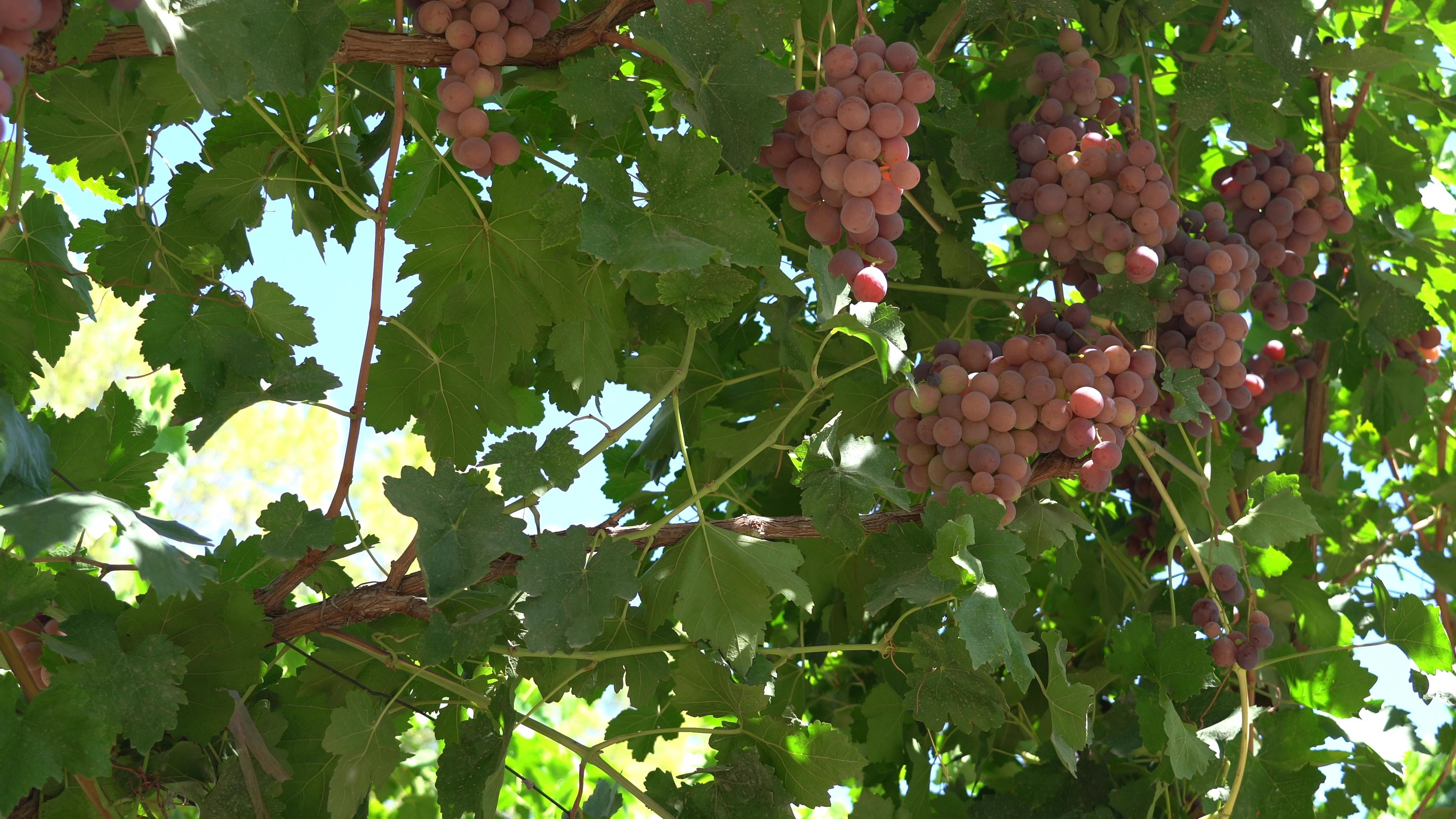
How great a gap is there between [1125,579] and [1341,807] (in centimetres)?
47

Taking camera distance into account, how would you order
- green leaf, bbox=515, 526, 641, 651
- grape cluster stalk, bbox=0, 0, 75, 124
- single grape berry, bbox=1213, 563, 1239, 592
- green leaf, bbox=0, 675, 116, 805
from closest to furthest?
grape cluster stalk, bbox=0, 0, 75, 124 < green leaf, bbox=0, 675, 116, 805 < green leaf, bbox=515, 526, 641, 651 < single grape berry, bbox=1213, 563, 1239, 592

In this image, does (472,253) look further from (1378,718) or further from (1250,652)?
(1378,718)

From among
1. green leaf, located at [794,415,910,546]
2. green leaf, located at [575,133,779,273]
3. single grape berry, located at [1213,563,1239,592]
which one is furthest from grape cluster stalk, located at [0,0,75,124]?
single grape berry, located at [1213,563,1239,592]

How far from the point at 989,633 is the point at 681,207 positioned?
522mm

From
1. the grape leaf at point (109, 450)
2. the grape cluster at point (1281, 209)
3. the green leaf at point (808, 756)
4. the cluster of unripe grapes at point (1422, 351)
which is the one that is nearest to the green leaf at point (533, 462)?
the green leaf at point (808, 756)

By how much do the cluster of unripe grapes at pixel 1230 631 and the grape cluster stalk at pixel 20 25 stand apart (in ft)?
4.87

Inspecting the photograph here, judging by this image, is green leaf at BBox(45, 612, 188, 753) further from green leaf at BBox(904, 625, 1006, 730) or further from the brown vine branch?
green leaf at BBox(904, 625, 1006, 730)

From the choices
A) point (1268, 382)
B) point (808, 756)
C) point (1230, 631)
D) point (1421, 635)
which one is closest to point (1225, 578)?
point (1230, 631)

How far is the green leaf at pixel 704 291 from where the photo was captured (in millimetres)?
1181

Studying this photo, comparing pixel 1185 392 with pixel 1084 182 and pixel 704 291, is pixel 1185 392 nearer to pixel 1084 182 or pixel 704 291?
pixel 1084 182

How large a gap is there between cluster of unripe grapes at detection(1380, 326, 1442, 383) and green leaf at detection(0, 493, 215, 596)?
1.98 metres

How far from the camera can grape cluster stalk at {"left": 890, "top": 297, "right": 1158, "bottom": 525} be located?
50.7 inches

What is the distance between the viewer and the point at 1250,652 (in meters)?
1.53

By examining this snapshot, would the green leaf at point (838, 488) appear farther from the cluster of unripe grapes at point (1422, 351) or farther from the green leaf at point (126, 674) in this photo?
the cluster of unripe grapes at point (1422, 351)
